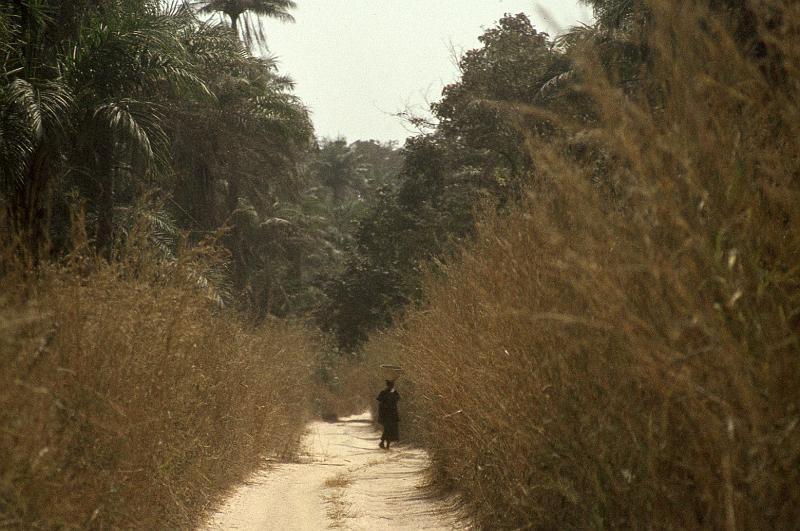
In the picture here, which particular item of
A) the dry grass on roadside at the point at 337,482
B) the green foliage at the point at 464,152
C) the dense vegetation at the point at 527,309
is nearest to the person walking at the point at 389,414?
the green foliage at the point at 464,152

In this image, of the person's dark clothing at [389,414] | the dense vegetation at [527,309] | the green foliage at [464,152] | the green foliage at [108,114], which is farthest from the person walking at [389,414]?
the green foliage at [108,114]

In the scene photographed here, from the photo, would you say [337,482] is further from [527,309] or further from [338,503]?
[527,309]

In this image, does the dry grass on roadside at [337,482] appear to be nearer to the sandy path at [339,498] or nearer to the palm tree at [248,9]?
the sandy path at [339,498]

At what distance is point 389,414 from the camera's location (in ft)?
72.2

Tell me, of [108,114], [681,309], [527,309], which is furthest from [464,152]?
[681,309]

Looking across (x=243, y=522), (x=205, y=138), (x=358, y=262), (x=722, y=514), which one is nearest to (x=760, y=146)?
(x=722, y=514)

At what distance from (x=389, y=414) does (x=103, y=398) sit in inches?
622

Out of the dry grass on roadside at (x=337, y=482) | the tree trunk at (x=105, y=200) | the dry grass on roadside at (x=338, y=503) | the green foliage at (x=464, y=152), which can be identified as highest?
the green foliage at (x=464, y=152)

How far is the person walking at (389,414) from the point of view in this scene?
21.9 metres

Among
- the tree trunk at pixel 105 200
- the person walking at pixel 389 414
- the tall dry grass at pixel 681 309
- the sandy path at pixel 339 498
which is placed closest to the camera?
the tall dry grass at pixel 681 309

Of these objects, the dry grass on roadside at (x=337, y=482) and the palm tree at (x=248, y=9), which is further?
the palm tree at (x=248, y=9)

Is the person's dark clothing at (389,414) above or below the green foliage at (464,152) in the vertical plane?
below

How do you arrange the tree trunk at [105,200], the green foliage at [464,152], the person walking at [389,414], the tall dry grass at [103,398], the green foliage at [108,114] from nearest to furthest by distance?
the tall dry grass at [103,398], the green foliage at [108,114], the tree trunk at [105,200], the person walking at [389,414], the green foliage at [464,152]

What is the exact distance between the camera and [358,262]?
34.3 m
